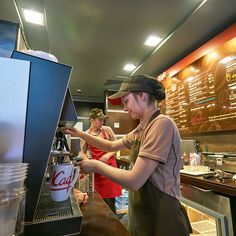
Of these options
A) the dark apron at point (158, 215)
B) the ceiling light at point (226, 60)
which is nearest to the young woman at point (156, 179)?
the dark apron at point (158, 215)

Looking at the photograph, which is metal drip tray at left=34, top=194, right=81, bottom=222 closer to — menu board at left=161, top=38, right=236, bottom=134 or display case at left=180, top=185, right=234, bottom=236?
display case at left=180, top=185, right=234, bottom=236

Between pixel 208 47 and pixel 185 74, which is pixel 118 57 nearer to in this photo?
pixel 185 74

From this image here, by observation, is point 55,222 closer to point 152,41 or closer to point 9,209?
point 9,209

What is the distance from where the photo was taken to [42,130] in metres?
0.49

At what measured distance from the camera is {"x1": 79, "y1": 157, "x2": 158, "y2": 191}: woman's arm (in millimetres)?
773

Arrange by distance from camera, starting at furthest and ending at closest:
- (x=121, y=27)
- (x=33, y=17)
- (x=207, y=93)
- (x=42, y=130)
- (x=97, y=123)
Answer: (x=97, y=123), (x=207, y=93), (x=121, y=27), (x=33, y=17), (x=42, y=130)

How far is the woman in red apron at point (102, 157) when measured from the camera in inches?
79.9

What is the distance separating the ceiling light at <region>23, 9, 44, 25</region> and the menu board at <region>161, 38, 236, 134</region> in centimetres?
189

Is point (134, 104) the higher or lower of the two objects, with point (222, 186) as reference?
higher

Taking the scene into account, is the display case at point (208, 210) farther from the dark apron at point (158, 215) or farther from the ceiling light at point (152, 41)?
the ceiling light at point (152, 41)

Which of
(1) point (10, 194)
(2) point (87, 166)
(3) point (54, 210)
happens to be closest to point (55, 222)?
(3) point (54, 210)

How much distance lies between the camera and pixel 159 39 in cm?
229

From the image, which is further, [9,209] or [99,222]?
[99,222]

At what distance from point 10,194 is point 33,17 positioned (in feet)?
6.56
